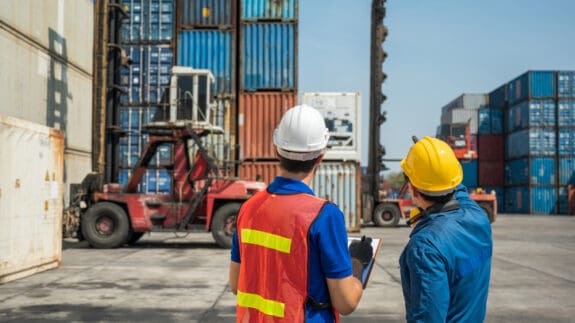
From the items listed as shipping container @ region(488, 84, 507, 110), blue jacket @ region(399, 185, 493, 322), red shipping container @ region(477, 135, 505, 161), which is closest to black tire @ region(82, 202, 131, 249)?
blue jacket @ region(399, 185, 493, 322)

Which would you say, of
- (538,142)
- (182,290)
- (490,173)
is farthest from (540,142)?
(182,290)

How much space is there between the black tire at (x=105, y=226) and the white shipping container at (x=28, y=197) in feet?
10.3

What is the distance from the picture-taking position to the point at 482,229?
6.95 ft

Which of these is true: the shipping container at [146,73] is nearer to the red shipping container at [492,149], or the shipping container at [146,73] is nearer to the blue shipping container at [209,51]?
the blue shipping container at [209,51]

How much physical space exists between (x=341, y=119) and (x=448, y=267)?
1764 cm

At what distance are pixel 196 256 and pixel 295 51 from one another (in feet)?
35.5

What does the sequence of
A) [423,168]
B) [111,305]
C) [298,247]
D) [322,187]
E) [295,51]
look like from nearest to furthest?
[298,247] → [423,168] → [111,305] → [322,187] → [295,51]

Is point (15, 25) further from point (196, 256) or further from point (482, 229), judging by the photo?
point (482, 229)

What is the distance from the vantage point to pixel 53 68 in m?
14.4

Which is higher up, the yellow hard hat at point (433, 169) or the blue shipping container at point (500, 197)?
the yellow hard hat at point (433, 169)


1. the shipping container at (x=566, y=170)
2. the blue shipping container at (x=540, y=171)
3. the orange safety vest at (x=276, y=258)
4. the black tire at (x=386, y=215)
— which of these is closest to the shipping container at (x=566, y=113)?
the shipping container at (x=566, y=170)

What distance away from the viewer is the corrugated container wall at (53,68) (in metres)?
12.2

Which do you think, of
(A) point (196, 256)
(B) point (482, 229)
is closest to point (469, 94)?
(A) point (196, 256)

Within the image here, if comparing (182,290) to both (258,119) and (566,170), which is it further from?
(566,170)
